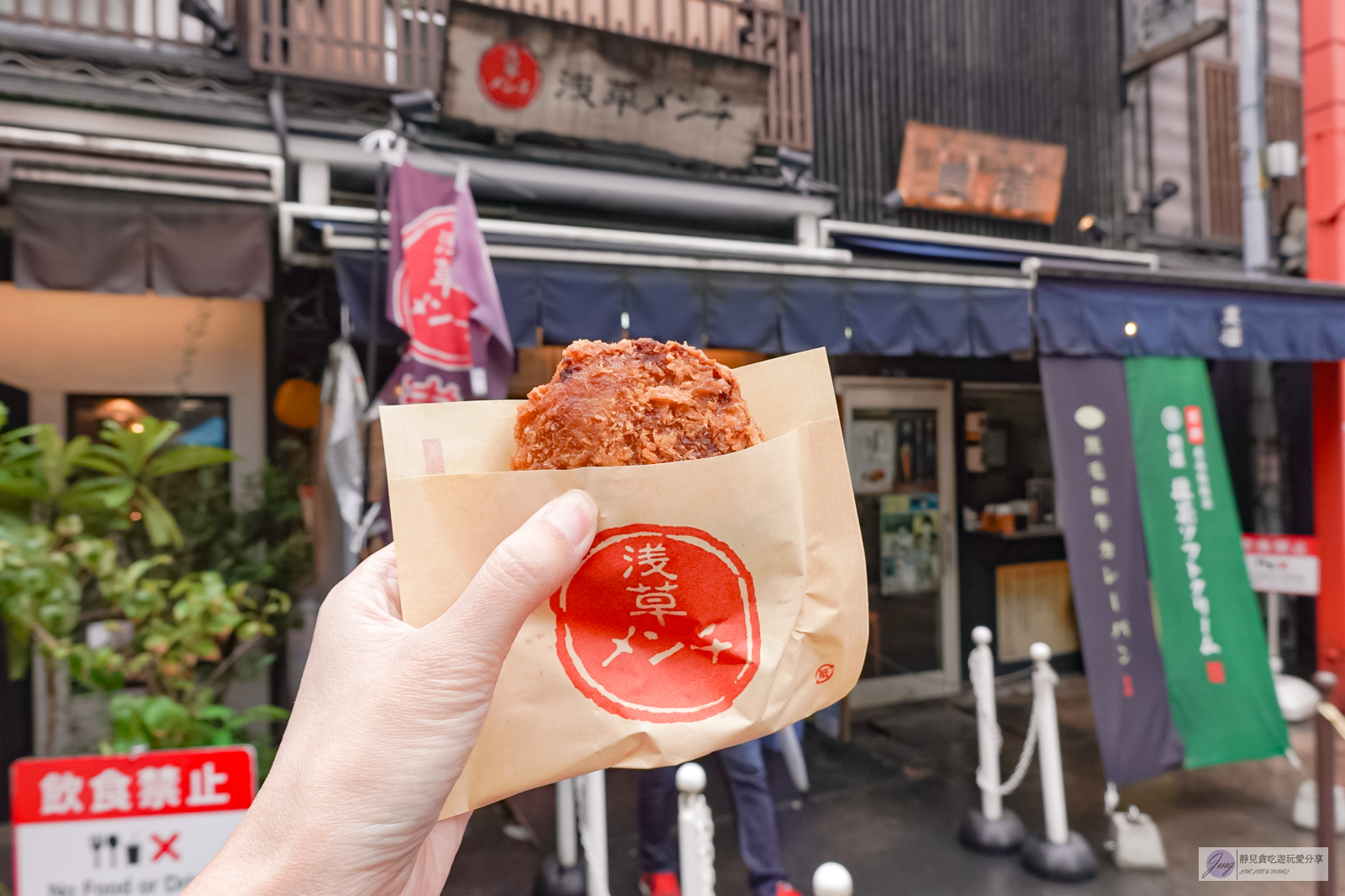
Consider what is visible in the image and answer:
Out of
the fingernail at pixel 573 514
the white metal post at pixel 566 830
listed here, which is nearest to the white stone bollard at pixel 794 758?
the white metal post at pixel 566 830

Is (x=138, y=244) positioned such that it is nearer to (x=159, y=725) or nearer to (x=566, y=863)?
(x=159, y=725)

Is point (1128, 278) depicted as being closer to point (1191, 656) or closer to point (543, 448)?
point (1191, 656)

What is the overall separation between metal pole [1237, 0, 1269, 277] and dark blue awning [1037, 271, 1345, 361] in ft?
6.83

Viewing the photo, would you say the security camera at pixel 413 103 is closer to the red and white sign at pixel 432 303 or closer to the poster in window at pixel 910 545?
the red and white sign at pixel 432 303

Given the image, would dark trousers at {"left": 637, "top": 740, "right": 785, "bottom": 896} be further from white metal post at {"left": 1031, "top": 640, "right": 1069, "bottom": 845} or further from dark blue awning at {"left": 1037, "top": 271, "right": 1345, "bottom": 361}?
dark blue awning at {"left": 1037, "top": 271, "right": 1345, "bottom": 361}

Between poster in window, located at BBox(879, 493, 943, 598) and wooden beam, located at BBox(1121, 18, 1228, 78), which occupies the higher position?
wooden beam, located at BBox(1121, 18, 1228, 78)

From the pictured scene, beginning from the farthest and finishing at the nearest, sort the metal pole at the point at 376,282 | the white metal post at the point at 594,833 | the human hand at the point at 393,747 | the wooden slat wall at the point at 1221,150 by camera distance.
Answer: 1. the wooden slat wall at the point at 1221,150
2. the metal pole at the point at 376,282
3. the white metal post at the point at 594,833
4. the human hand at the point at 393,747

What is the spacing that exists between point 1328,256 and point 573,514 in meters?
9.46

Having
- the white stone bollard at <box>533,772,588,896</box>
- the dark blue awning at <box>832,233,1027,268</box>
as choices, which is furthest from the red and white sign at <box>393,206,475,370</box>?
the dark blue awning at <box>832,233,1027,268</box>

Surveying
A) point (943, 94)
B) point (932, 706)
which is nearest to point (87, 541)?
point (932, 706)

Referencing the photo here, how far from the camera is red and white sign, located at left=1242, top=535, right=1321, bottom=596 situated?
22.7 ft

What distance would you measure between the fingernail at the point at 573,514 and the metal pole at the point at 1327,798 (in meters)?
3.89

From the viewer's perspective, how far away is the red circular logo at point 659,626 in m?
1.52

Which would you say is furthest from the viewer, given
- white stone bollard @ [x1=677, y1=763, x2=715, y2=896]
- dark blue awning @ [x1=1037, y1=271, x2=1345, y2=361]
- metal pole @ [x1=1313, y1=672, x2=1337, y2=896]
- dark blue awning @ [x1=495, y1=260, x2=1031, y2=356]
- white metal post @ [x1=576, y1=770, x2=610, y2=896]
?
dark blue awning @ [x1=1037, y1=271, x2=1345, y2=361]
